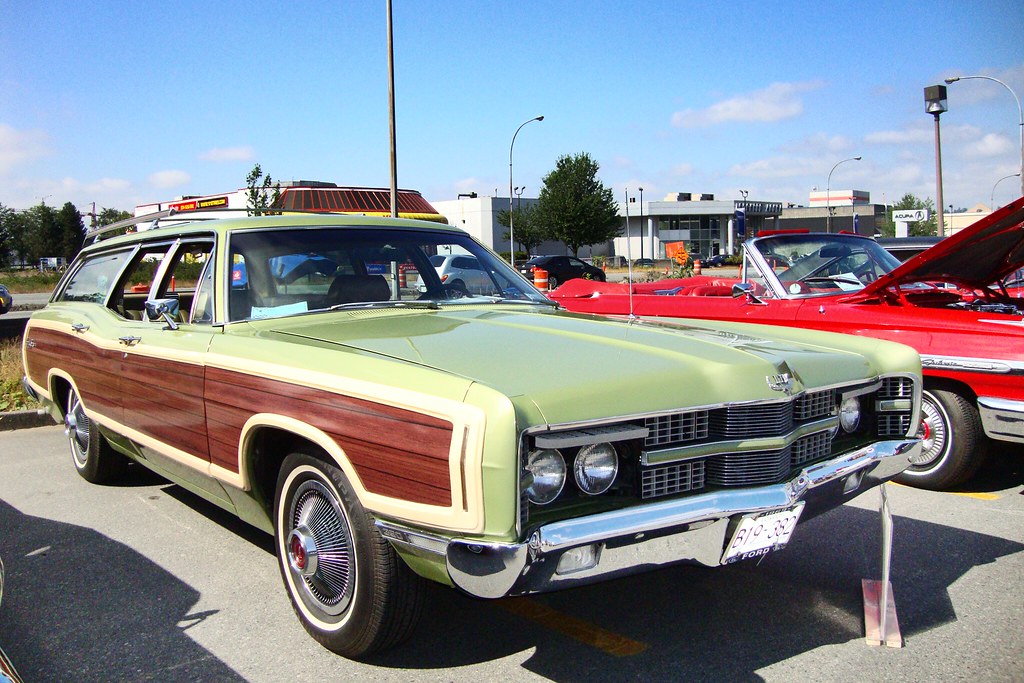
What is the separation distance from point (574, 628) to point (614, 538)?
0.95 meters

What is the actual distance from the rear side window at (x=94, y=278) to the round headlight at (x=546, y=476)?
3.35 m

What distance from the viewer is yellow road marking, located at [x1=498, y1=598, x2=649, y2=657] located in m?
3.11

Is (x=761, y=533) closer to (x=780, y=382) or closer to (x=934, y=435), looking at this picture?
(x=780, y=382)

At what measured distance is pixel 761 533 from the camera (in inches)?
108

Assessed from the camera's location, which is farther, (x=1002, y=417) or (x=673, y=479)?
(x=1002, y=417)

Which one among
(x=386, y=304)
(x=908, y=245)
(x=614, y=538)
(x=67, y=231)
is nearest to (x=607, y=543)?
(x=614, y=538)

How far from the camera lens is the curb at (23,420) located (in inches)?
297

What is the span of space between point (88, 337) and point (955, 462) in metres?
4.89

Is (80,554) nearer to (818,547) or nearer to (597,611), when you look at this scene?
(597,611)

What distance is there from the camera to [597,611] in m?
3.45

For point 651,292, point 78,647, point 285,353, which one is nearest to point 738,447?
point 285,353

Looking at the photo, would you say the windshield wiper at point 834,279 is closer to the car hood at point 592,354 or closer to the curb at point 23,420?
the car hood at point 592,354

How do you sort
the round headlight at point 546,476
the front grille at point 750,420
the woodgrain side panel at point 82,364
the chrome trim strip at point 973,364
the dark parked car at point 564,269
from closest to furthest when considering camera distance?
the round headlight at point 546,476 → the front grille at point 750,420 → the woodgrain side panel at point 82,364 → the chrome trim strip at point 973,364 → the dark parked car at point 564,269

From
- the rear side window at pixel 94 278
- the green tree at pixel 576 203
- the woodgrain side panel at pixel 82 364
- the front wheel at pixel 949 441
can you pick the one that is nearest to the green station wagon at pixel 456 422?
the woodgrain side panel at pixel 82 364
